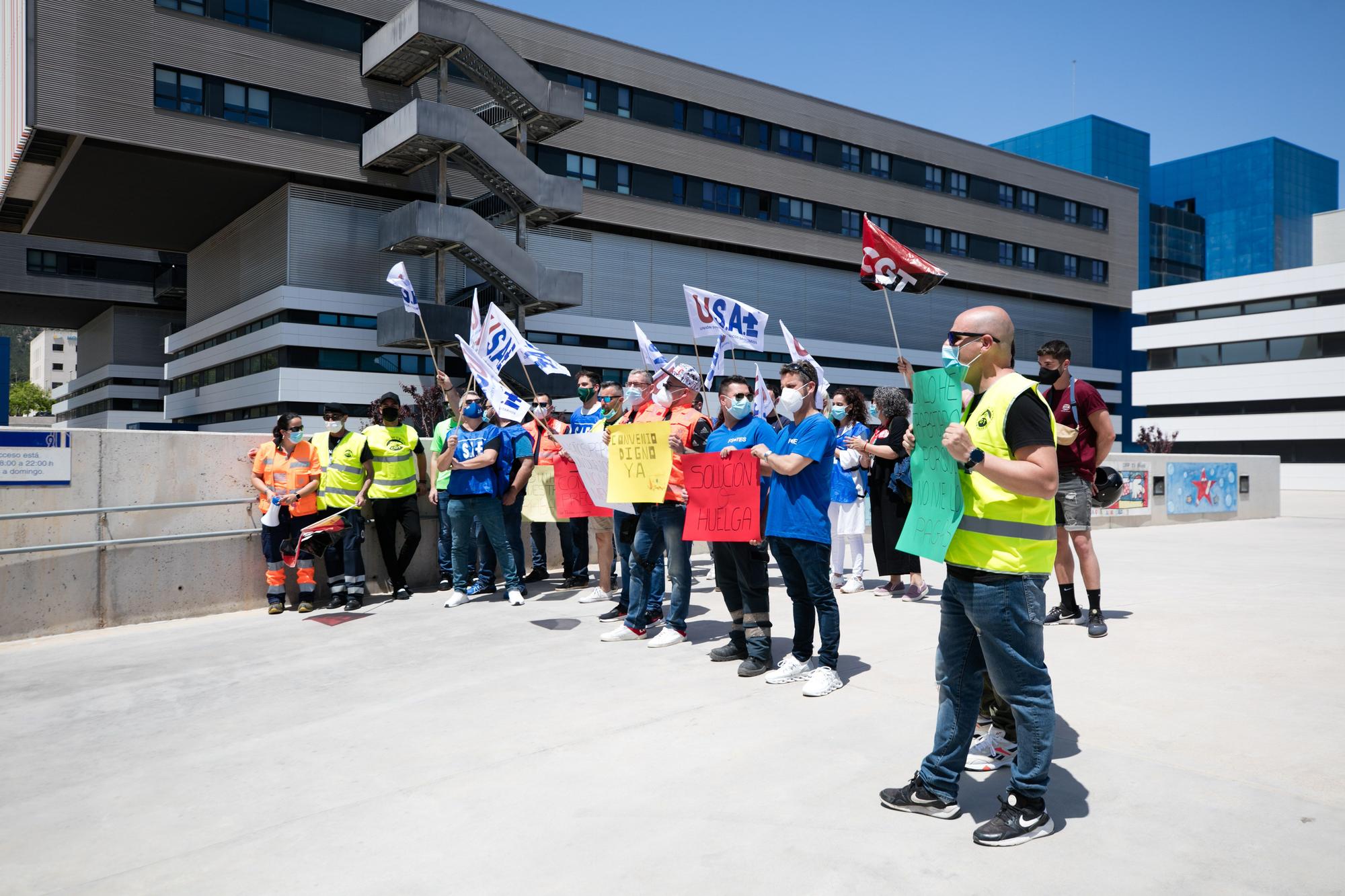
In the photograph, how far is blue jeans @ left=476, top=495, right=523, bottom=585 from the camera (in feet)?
32.9

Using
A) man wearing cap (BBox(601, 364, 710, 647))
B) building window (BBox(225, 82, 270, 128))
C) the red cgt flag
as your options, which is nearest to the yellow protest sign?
man wearing cap (BBox(601, 364, 710, 647))

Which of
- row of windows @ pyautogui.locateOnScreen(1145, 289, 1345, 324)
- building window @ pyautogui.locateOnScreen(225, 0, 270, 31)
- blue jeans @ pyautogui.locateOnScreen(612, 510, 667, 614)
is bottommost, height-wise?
blue jeans @ pyautogui.locateOnScreen(612, 510, 667, 614)

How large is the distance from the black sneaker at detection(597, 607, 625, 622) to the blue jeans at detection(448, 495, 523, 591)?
4.72ft

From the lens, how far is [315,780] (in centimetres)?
454

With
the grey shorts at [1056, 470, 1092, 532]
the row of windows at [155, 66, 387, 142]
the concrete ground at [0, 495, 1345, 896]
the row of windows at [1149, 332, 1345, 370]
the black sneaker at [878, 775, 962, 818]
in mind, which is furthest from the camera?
the row of windows at [1149, 332, 1345, 370]

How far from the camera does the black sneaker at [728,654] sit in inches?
265

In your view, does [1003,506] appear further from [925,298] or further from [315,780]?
[925,298]

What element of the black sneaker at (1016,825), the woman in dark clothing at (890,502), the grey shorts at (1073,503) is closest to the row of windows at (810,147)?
the woman in dark clothing at (890,502)

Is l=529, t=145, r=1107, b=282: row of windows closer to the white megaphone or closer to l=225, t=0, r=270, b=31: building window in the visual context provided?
l=225, t=0, r=270, b=31: building window

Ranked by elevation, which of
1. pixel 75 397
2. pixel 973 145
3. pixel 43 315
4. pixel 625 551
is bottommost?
pixel 625 551

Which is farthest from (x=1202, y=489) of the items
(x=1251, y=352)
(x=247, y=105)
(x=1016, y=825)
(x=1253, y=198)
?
(x=1253, y=198)

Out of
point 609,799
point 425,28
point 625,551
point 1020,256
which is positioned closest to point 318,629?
point 625,551

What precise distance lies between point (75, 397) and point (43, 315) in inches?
305

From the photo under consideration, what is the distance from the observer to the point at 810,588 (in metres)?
5.98
